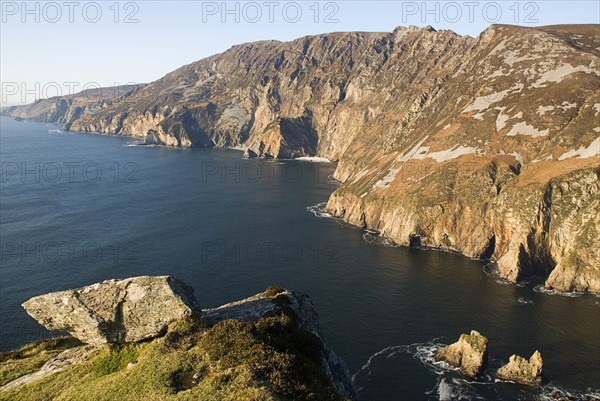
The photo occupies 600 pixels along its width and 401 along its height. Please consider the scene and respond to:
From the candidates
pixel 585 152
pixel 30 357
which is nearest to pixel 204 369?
pixel 30 357

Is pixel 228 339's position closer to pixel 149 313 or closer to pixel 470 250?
pixel 149 313

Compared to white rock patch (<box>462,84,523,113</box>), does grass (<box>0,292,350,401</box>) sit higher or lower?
lower

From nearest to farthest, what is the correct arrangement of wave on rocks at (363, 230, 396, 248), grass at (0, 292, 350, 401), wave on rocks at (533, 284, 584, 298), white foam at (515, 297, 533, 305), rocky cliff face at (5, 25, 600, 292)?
grass at (0, 292, 350, 401) < white foam at (515, 297, 533, 305) < wave on rocks at (533, 284, 584, 298) < rocky cliff face at (5, 25, 600, 292) < wave on rocks at (363, 230, 396, 248)

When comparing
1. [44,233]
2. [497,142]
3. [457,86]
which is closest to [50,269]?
[44,233]

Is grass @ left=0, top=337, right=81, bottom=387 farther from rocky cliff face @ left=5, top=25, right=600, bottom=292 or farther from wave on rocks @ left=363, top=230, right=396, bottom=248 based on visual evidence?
wave on rocks @ left=363, top=230, right=396, bottom=248

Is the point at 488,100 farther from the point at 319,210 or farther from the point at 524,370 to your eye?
the point at 524,370

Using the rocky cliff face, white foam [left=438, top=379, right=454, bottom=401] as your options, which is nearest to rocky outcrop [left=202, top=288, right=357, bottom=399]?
white foam [left=438, top=379, right=454, bottom=401]
